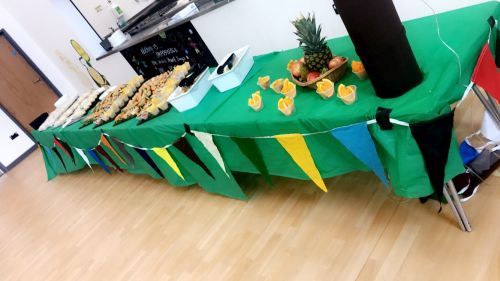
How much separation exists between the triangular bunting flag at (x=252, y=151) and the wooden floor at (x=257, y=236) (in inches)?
15.1

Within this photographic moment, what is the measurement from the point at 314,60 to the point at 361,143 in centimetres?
43

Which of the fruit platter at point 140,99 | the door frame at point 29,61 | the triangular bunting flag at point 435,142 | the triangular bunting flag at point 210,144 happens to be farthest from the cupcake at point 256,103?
the door frame at point 29,61

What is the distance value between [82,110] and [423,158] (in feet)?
9.82

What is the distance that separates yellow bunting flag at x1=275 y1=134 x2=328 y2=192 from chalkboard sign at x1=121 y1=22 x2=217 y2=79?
131 centimetres

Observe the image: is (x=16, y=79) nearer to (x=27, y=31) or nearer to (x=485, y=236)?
(x=27, y=31)

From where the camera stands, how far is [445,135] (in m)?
1.03

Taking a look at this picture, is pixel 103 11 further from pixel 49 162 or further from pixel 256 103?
pixel 256 103

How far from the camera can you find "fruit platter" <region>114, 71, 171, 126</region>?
2346 mm

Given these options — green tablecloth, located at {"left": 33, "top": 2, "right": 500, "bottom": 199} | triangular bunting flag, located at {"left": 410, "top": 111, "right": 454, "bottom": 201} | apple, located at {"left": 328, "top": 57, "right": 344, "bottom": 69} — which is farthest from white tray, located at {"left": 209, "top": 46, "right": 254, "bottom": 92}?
triangular bunting flag, located at {"left": 410, "top": 111, "right": 454, "bottom": 201}

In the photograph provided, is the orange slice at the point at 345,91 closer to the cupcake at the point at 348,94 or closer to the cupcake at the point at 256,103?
the cupcake at the point at 348,94

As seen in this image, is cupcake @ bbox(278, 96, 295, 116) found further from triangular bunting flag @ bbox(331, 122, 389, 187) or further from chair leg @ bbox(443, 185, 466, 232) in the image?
chair leg @ bbox(443, 185, 466, 232)

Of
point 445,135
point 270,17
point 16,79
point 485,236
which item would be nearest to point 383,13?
point 445,135

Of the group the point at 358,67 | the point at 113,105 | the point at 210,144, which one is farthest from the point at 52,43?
the point at 358,67

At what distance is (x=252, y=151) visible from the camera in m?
1.62
